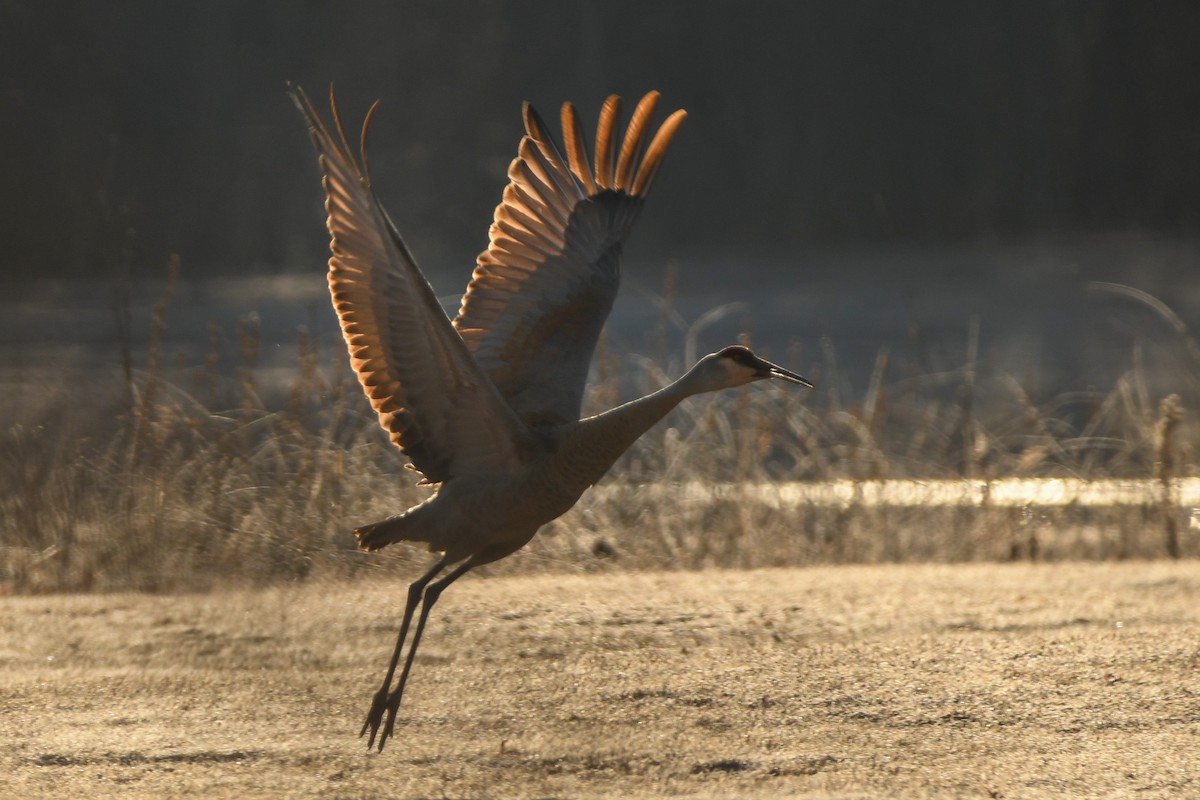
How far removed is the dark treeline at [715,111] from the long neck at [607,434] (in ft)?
35.6

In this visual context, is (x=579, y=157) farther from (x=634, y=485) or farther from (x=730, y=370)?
(x=634, y=485)

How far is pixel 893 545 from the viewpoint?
22.6 feet

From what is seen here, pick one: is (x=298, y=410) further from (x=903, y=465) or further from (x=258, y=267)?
A: (x=258, y=267)

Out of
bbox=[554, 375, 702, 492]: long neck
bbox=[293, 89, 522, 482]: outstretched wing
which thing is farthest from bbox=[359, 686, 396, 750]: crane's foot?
bbox=[554, 375, 702, 492]: long neck

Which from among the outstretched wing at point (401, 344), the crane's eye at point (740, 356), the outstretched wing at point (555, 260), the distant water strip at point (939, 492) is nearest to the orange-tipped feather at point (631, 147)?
the outstretched wing at point (555, 260)

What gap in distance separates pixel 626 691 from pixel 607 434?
82 centimetres

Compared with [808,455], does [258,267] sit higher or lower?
higher

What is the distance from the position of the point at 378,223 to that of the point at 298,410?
316 centimetres

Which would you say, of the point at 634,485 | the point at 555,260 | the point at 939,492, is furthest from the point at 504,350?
the point at 939,492

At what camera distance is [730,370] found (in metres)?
4.18

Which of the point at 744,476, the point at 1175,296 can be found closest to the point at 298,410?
the point at 744,476

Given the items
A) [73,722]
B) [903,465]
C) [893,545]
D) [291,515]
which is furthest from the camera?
[903,465]

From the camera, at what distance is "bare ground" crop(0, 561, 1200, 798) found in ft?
12.6

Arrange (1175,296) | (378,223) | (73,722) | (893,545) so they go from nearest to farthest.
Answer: (378,223), (73,722), (893,545), (1175,296)
